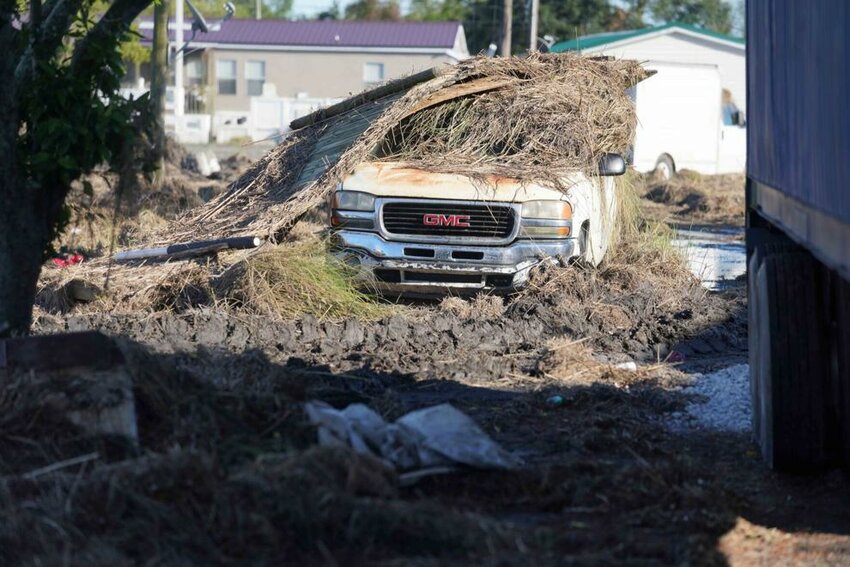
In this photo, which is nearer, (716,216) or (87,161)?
(87,161)

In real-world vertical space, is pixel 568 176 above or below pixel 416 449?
above

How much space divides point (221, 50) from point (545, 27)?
18.7 metres

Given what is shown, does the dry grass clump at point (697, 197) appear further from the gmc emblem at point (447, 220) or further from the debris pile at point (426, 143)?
the gmc emblem at point (447, 220)

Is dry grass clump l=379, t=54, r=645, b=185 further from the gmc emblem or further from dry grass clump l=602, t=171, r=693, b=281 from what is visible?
dry grass clump l=602, t=171, r=693, b=281

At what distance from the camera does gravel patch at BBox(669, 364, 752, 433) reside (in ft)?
24.5

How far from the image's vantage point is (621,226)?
13688mm

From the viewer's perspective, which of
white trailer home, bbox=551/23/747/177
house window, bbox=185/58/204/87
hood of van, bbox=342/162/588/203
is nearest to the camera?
hood of van, bbox=342/162/588/203

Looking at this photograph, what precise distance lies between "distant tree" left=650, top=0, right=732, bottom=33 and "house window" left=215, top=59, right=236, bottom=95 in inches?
1450

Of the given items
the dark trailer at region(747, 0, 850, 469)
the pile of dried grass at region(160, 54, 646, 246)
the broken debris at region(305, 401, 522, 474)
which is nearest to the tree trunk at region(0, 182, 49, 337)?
the broken debris at region(305, 401, 522, 474)

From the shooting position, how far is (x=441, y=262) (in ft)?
36.6

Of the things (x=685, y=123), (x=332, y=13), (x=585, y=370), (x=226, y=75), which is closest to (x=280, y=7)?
(x=332, y=13)

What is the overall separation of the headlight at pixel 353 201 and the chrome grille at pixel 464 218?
17 centimetres

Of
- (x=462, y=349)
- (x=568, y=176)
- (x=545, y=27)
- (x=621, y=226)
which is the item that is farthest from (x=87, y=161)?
(x=545, y=27)

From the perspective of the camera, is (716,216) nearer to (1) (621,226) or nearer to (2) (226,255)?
(1) (621,226)
